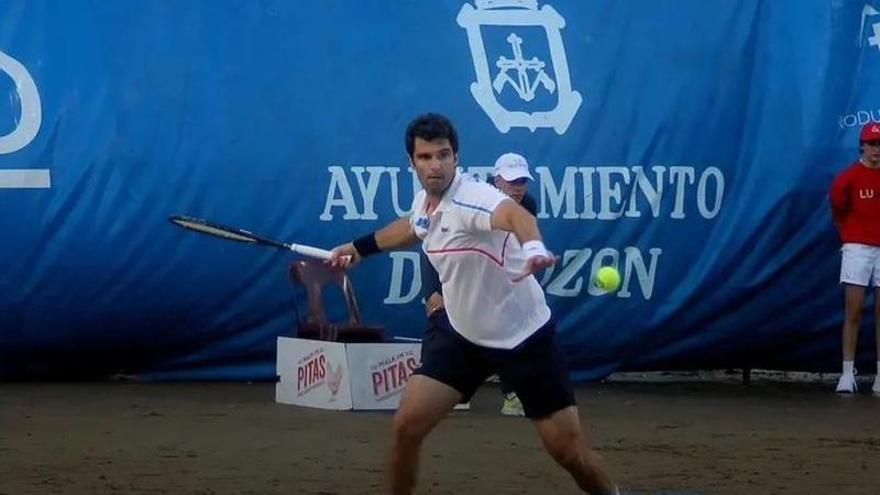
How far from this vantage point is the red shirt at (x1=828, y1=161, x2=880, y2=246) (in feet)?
38.2

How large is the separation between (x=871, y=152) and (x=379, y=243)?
17.7 ft

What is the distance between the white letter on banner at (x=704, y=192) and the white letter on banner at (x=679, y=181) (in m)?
0.09

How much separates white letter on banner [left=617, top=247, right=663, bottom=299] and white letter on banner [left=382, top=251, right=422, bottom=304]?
1.34 meters

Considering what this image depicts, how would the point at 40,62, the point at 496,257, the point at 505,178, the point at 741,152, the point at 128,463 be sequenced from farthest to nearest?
the point at 741,152, the point at 40,62, the point at 505,178, the point at 128,463, the point at 496,257

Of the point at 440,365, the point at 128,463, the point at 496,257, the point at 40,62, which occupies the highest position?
the point at 40,62

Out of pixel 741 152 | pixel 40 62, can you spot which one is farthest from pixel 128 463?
pixel 741 152

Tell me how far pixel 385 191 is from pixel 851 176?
9.76 ft

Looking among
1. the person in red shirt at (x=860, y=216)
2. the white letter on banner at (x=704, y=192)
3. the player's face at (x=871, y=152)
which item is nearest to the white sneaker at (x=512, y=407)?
the white letter on banner at (x=704, y=192)

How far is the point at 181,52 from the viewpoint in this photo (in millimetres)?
11156

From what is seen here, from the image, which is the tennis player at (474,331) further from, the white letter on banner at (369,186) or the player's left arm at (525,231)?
the white letter on banner at (369,186)

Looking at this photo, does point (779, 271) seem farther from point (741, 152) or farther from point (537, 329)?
point (537, 329)

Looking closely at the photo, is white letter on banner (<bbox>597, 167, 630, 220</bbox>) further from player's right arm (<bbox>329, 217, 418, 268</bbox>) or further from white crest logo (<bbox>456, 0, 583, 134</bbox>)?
player's right arm (<bbox>329, 217, 418, 268</bbox>)

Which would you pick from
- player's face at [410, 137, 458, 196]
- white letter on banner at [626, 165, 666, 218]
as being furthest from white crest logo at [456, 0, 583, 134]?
player's face at [410, 137, 458, 196]

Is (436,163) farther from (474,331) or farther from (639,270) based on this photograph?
(639,270)
